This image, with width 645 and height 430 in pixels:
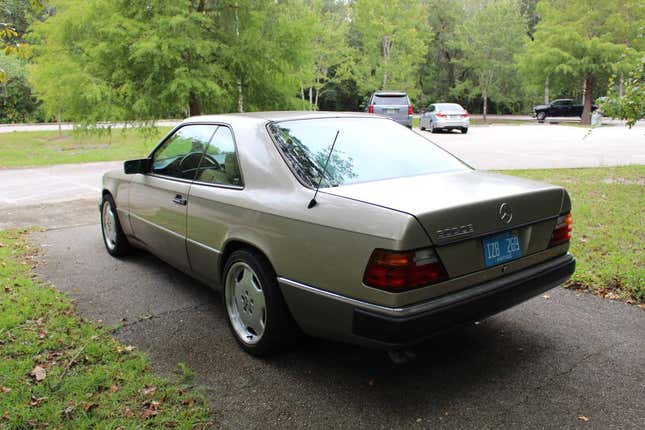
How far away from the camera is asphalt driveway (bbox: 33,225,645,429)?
9.46 feet

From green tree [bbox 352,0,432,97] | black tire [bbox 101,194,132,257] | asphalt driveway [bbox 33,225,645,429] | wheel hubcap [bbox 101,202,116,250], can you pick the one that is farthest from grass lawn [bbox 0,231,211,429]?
green tree [bbox 352,0,432,97]

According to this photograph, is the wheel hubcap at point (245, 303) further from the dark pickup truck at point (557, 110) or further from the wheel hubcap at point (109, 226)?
the dark pickup truck at point (557, 110)

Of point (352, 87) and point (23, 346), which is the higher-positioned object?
point (352, 87)

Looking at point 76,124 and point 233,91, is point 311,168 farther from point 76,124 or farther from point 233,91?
point 76,124

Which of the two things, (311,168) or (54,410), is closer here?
(54,410)

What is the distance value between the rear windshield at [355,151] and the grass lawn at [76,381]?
1.48m

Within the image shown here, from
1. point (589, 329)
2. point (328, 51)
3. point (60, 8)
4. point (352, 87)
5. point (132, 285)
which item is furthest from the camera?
point (352, 87)

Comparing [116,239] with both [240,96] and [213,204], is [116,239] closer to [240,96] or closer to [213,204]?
[213,204]

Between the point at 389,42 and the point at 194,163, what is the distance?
1428 inches

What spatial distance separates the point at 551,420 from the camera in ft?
9.24

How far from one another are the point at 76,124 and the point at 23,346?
9.76m

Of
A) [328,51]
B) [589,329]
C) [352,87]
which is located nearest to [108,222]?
[589,329]

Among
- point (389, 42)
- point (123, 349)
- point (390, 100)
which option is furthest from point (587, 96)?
point (123, 349)

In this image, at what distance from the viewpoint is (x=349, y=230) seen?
2850mm
